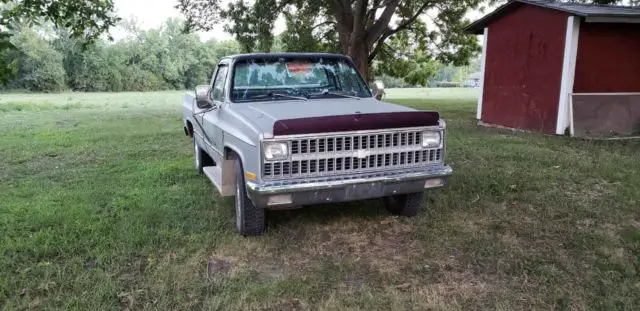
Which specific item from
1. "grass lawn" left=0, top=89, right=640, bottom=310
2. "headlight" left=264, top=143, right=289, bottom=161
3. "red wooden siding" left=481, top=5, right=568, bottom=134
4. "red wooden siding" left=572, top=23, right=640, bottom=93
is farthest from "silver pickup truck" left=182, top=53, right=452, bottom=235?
"red wooden siding" left=572, top=23, right=640, bottom=93

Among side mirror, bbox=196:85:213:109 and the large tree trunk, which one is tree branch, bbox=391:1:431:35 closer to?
the large tree trunk

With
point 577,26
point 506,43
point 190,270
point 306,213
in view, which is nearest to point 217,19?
point 506,43

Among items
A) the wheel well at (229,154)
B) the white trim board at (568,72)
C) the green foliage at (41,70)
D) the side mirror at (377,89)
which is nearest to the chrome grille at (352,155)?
the wheel well at (229,154)

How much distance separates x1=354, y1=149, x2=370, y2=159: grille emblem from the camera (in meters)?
4.52

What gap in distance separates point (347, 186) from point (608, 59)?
971 cm

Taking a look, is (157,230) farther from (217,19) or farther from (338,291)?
(217,19)

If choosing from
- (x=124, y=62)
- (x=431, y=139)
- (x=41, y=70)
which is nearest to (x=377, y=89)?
(x=431, y=139)

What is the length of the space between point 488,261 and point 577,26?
875 centimetres

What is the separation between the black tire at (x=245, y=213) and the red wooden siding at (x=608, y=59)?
364 inches

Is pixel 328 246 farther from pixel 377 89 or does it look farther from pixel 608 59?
pixel 608 59

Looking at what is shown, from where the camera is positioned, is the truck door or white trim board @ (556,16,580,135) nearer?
the truck door

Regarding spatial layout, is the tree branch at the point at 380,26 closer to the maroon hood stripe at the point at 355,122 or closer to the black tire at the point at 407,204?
the black tire at the point at 407,204

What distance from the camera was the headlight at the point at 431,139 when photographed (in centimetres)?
480

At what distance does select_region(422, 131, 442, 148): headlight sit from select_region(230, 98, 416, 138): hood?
289 millimetres
